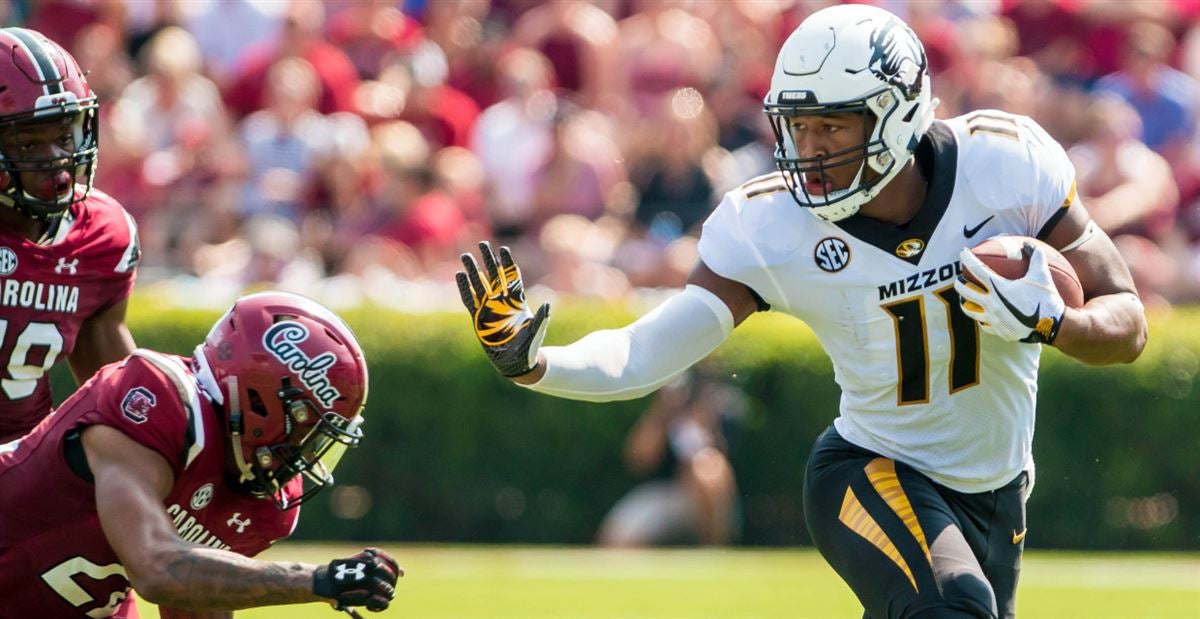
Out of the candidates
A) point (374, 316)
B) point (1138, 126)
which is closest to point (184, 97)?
point (374, 316)

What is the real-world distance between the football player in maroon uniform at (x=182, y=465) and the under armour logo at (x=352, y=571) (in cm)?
4

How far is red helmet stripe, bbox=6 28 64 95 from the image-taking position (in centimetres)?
510

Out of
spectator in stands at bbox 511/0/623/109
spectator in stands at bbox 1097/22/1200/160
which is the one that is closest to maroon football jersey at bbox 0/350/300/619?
spectator in stands at bbox 511/0/623/109

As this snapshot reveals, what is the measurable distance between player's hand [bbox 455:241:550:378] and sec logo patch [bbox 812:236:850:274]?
0.79 metres

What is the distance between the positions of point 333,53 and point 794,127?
8.07 meters

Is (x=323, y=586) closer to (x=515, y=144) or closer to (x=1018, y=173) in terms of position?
(x=1018, y=173)

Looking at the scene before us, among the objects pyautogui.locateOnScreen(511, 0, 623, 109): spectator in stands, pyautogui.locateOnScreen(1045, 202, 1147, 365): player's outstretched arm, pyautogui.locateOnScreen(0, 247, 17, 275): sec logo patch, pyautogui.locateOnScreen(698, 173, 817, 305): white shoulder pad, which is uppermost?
pyautogui.locateOnScreen(1045, 202, 1147, 365): player's outstretched arm

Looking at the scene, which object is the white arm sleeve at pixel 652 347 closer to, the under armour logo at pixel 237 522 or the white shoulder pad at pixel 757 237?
the white shoulder pad at pixel 757 237

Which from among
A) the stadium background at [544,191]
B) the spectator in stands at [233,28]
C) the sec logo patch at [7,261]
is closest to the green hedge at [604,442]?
the stadium background at [544,191]

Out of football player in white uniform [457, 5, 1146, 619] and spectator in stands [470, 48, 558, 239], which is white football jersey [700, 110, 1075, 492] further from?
spectator in stands [470, 48, 558, 239]

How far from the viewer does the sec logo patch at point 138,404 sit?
402 centimetres

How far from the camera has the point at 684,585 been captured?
30.1 ft

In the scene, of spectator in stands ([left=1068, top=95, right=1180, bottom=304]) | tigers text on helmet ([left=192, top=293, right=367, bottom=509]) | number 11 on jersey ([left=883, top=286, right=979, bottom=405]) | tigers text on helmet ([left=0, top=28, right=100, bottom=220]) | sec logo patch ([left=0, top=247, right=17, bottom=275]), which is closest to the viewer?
tigers text on helmet ([left=192, top=293, right=367, bottom=509])

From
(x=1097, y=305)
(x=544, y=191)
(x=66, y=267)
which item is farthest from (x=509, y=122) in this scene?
(x=1097, y=305)
